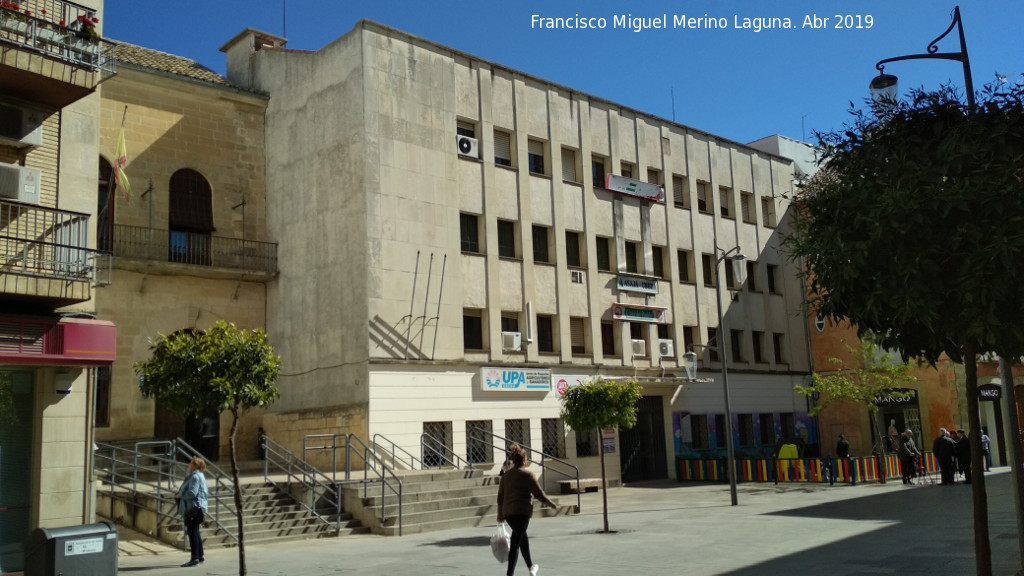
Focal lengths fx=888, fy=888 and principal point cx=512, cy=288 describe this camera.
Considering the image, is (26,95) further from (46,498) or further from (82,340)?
(46,498)

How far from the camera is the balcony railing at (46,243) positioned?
13.5 meters

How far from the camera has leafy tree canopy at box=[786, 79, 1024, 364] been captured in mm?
8062

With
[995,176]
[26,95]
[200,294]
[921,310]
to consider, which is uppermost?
[26,95]

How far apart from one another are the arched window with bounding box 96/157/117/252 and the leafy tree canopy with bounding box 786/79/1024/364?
19.3 m

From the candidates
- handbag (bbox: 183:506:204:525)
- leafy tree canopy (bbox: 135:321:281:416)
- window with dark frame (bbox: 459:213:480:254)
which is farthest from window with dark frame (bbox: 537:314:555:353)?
leafy tree canopy (bbox: 135:321:281:416)

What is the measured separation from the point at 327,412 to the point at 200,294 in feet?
16.4

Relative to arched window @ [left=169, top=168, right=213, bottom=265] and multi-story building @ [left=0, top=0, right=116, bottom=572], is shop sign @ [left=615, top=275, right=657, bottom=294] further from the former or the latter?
multi-story building @ [left=0, top=0, right=116, bottom=572]

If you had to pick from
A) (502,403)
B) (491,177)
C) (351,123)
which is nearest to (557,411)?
(502,403)

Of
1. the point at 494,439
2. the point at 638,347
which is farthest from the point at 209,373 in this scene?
the point at 638,347

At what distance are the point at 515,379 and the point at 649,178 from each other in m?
10.8

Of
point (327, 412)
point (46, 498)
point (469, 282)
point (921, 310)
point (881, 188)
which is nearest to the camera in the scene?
point (921, 310)

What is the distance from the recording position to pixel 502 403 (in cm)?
2678

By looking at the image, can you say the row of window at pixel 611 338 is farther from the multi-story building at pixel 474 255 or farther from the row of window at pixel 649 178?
the row of window at pixel 649 178

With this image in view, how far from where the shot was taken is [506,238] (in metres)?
28.3
